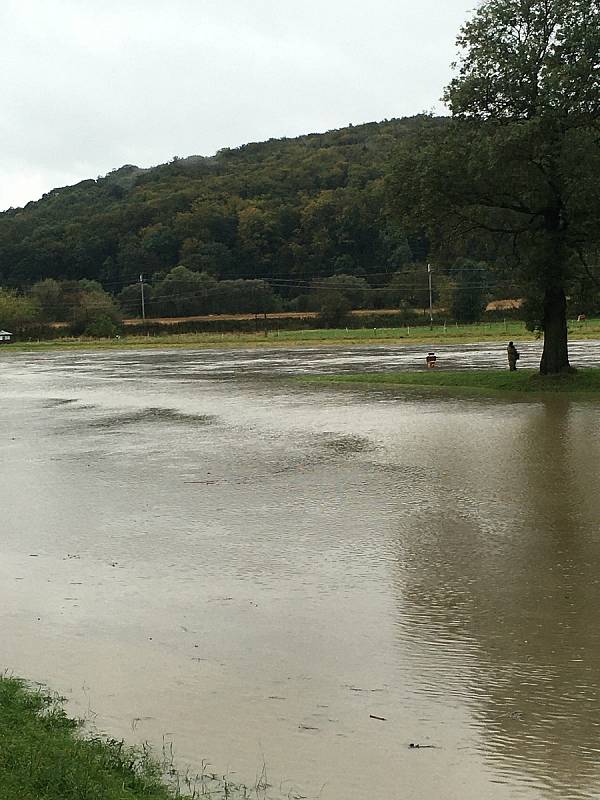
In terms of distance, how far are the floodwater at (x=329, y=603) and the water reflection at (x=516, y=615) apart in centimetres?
3

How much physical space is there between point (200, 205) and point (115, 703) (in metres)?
141

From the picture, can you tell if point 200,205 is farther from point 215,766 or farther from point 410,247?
point 215,766

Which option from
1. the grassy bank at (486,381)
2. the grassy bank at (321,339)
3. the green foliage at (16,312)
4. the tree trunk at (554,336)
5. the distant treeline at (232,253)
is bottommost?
the grassy bank at (486,381)

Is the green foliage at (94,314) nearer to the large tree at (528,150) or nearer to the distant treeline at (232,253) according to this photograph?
the distant treeline at (232,253)

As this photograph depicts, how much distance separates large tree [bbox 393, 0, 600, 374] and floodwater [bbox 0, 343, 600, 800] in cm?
947

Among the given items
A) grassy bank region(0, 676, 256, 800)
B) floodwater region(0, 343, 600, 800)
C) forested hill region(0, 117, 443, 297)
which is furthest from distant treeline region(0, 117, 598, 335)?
grassy bank region(0, 676, 256, 800)

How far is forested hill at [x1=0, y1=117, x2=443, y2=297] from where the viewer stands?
134 metres

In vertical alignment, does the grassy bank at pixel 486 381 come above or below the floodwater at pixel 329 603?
above

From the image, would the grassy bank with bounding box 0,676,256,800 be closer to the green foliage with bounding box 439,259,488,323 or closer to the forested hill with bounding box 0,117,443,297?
the green foliage with bounding box 439,259,488,323

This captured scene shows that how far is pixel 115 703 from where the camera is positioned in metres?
6.56

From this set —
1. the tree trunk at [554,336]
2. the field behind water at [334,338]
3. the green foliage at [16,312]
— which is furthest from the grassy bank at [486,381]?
the green foliage at [16,312]

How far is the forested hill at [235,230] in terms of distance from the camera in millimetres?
134250

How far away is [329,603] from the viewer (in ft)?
28.8

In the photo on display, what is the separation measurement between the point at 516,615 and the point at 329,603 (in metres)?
1.62
